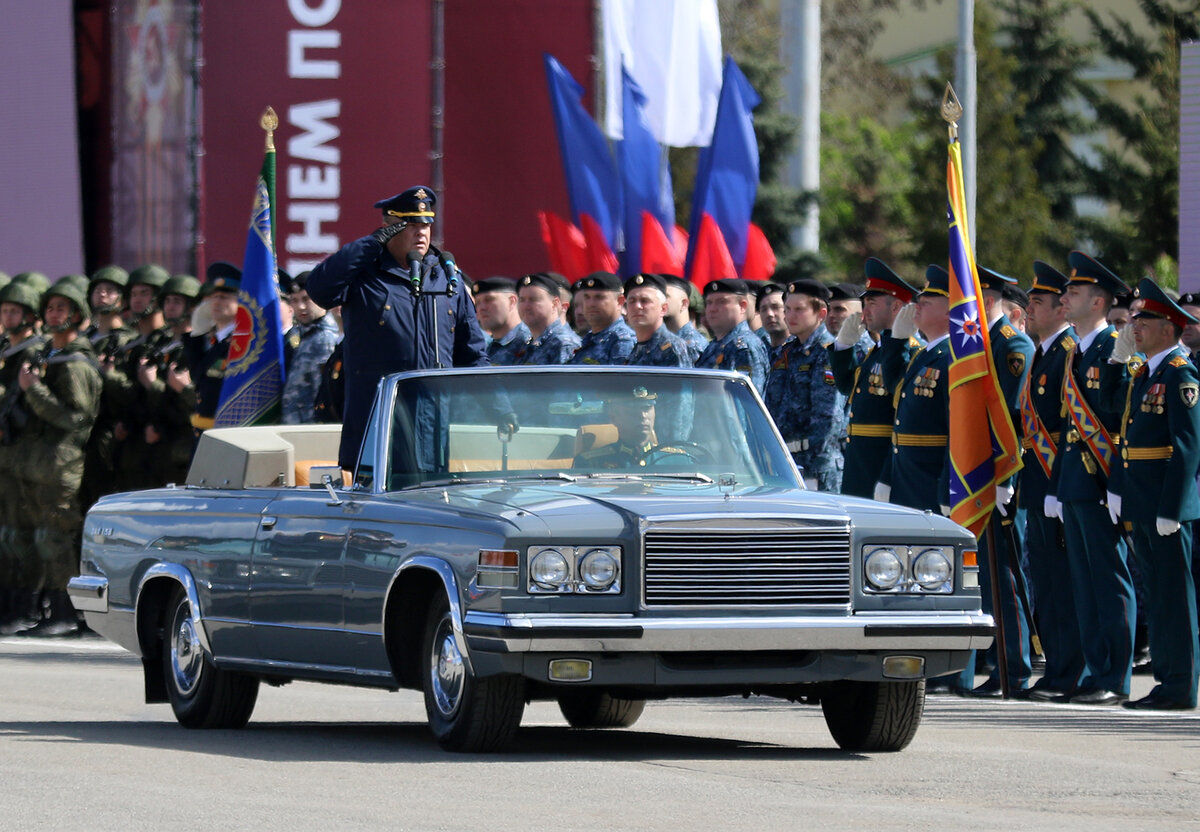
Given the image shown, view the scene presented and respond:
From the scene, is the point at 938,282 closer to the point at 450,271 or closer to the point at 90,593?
the point at 450,271

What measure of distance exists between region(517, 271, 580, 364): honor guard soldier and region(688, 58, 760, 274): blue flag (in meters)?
9.04

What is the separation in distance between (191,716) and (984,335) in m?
4.90

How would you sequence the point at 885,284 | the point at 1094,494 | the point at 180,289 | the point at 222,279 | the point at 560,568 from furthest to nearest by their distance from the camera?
the point at 180,289
the point at 222,279
the point at 885,284
the point at 1094,494
the point at 560,568

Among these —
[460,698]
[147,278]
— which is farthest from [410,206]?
[147,278]

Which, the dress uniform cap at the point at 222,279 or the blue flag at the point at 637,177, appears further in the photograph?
the blue flag at the point at 637,177

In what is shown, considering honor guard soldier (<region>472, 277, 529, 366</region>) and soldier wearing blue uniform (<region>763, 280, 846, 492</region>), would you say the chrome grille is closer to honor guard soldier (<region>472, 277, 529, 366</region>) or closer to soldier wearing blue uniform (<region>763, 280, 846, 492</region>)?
soldier wearing blue uniform (<region>763, 280, 846, 492</region>)

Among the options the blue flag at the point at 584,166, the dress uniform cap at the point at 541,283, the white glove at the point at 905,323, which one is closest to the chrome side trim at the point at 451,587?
the white glove at the point at 905,323

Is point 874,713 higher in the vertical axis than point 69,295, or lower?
lower

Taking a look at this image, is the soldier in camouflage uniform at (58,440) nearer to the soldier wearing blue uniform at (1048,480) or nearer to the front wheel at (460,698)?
the soldier wearing blue uniform at (1048,480)

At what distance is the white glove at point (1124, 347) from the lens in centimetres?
1334

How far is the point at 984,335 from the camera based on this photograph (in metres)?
14.1

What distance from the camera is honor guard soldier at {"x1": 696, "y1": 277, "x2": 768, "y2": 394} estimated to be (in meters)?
15.7

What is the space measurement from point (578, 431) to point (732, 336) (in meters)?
5.35

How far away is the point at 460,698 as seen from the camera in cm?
983
